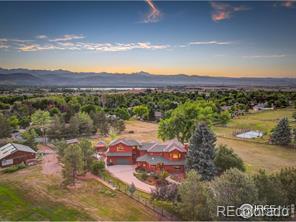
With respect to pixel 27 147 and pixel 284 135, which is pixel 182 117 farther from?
pixel 27 147

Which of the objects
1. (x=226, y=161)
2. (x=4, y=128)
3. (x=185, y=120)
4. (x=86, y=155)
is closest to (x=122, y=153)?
Answer: (x=86, y=155)

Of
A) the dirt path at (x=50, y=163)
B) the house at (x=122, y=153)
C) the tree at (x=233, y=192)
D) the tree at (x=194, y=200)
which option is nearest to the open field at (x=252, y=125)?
the house at (x=122, y=153)

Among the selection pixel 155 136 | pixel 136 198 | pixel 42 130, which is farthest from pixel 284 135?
pixel 42 130

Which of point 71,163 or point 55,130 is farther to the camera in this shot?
point 55,130

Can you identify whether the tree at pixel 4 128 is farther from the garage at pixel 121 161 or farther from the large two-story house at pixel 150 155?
the garage at pixel 121 161

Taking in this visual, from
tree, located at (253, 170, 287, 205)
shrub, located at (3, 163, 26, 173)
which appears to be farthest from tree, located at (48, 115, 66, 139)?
tree, located at (253, 170, 287, 205)

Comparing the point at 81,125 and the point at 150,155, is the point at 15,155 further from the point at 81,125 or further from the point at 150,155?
the point at 81,125

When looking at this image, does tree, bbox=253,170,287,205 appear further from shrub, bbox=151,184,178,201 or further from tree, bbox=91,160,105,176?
tree, bbox=91,160,105,176
